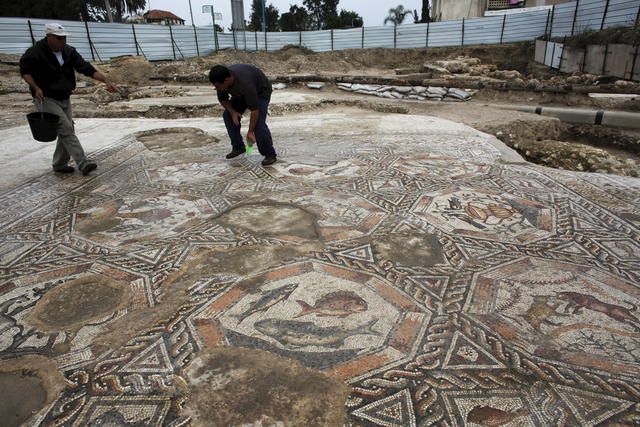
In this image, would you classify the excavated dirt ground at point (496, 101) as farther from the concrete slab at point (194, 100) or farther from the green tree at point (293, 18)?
the green tree at point (293, 18)

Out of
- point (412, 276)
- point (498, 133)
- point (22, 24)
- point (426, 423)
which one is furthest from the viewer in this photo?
point (22, 24)

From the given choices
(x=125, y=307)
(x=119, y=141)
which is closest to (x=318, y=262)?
(x=125, y=307)

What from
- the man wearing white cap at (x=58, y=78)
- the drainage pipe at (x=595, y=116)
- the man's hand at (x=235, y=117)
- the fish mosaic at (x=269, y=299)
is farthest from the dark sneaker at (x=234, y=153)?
the drainage pipe at (x=595, y=116)

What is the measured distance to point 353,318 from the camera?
68.1 inches

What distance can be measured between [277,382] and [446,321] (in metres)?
0.77

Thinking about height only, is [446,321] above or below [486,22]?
below

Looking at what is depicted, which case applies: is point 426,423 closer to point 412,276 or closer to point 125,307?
point 412,276

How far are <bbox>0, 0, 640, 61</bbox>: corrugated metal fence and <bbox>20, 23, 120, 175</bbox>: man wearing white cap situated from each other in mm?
11071

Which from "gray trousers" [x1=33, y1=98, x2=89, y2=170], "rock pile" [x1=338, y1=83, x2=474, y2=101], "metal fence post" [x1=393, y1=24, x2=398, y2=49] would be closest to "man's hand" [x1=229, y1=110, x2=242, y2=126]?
"gray trousers" [x1=33, y1=98, x2=89, y2=170]

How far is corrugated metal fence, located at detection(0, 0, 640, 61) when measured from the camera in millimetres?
11266

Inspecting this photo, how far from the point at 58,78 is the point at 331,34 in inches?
659

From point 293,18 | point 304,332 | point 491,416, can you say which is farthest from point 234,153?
point 293,18

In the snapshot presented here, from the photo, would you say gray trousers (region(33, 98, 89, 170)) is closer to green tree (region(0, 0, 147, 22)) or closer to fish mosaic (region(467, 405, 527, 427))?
fish mosaic (region(467, 405, 527, 427))

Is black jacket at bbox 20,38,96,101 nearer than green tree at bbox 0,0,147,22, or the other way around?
black jacket at bbox 20,38,96,101
